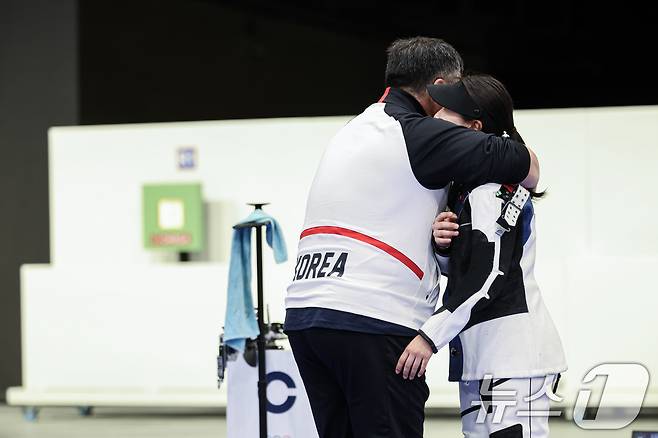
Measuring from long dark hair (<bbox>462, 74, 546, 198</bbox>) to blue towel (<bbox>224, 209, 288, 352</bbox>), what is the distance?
1.65m

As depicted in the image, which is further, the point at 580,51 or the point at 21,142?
the point at 21,142

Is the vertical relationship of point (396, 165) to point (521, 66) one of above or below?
below

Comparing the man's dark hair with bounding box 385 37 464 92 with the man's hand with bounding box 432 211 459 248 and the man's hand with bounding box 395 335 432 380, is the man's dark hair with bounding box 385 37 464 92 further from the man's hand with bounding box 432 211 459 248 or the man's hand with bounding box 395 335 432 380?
the man's hand with bounding box 395 335 432 380

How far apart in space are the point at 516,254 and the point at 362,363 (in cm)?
44

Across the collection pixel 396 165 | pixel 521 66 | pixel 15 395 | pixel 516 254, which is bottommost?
pixel 15 395

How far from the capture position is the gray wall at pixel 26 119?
7.27 m

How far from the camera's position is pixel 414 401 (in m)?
2.25

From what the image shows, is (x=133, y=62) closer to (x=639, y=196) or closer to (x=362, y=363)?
(x=639, y=196)

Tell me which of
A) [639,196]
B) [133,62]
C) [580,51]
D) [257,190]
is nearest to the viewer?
[639,196]

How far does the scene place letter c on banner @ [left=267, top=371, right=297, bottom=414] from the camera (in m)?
3.95

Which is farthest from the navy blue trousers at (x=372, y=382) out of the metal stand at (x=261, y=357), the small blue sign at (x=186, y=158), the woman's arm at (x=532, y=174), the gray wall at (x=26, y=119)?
the gray wall at (x=26, y=119)

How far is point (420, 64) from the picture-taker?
2369 mm

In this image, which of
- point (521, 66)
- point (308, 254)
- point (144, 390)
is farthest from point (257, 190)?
point (308, 254)

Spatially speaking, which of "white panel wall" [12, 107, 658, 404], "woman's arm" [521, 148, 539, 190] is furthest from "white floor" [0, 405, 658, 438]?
"woman's arm" [521, 148, 539, 190]
